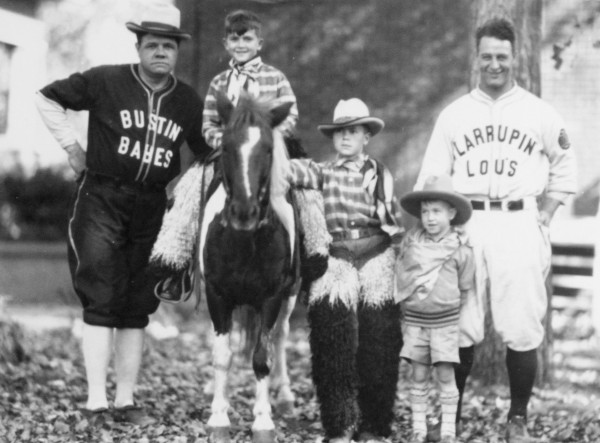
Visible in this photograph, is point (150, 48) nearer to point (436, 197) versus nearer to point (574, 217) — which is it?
point (436, 197)

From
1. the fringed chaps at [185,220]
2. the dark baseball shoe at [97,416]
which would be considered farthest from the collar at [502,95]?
the dark baseball shoe at [97,416]

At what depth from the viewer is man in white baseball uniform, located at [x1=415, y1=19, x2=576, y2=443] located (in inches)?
270

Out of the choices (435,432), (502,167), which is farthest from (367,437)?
(502,167)

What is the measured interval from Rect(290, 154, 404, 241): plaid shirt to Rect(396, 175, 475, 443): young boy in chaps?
17 cm

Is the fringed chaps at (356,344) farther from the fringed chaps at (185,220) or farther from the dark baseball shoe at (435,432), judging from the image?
the fringed chaps at (185,220)

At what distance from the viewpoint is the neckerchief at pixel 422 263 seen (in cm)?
670

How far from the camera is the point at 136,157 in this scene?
24.0ft

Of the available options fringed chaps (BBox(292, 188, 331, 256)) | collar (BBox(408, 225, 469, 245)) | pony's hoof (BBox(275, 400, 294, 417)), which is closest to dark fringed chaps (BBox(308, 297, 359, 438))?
fringed chaps (BBox(292, 188, 331, 256))

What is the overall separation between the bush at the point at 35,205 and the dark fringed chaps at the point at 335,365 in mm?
8519

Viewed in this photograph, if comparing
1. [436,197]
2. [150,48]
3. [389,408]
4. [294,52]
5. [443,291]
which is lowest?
[389,408]

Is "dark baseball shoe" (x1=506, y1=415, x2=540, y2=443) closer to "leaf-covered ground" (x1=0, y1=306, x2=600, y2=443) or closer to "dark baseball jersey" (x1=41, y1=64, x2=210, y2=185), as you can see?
"leaf-covered ground" (x1=0, y1=306, x2=600, y2=443)

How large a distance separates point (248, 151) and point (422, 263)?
4.37 feet

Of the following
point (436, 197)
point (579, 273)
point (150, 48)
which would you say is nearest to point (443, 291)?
point (436, 197)

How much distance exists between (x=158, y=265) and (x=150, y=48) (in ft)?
4.55
